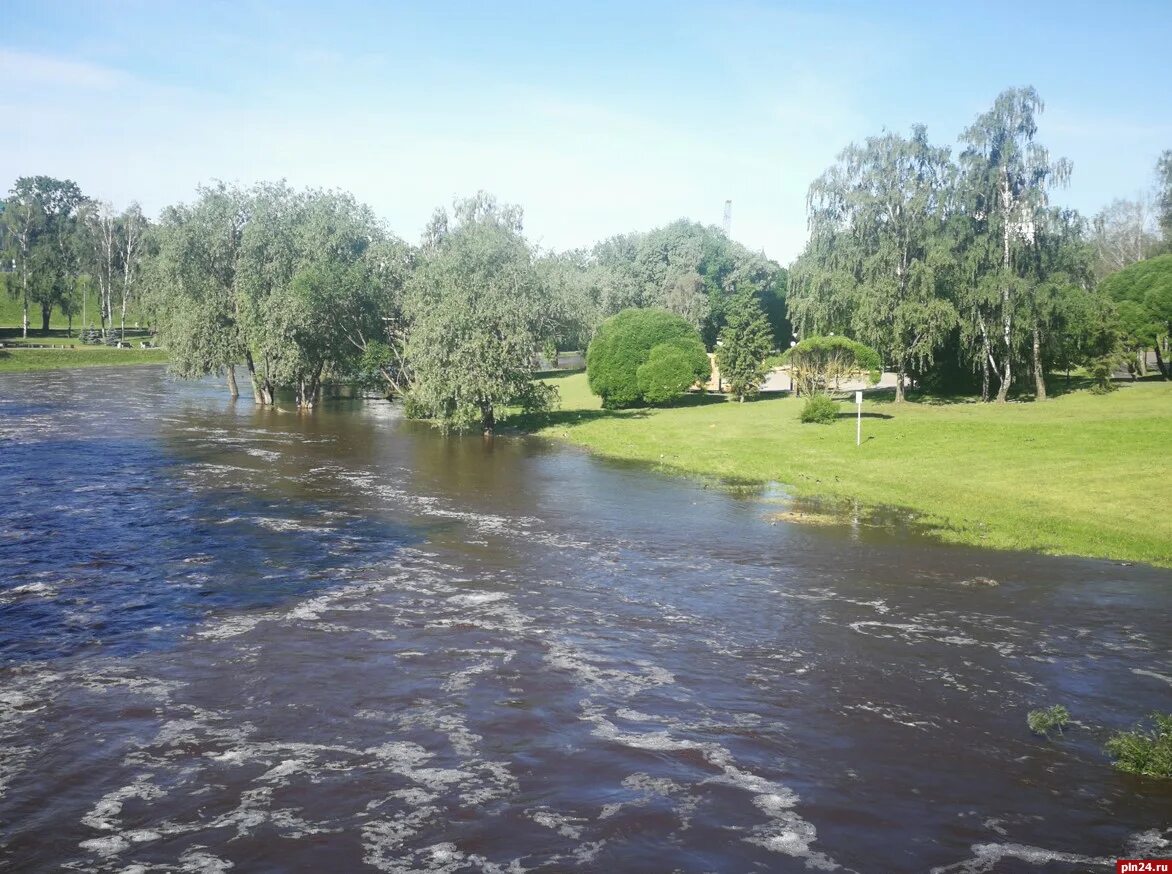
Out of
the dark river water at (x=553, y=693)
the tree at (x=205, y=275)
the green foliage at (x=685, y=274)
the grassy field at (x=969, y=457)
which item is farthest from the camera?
the green foliage at (x=685, y=274)

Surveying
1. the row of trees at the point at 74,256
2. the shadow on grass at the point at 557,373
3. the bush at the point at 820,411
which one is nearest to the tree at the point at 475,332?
the bush at the point at 820,411

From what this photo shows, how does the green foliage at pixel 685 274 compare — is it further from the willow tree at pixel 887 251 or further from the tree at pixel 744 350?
the willow tree at pixel 887 251

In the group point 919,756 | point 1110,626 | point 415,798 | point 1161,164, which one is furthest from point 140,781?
point 1161,164

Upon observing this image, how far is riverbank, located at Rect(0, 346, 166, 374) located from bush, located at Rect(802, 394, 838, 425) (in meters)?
83.4

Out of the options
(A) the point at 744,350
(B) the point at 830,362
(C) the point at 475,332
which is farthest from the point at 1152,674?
(A) the point at 744,350

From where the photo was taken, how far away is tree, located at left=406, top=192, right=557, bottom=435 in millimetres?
54844

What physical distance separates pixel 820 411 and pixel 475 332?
825 inches

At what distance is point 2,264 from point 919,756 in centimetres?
19157

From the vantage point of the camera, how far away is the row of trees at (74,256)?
412ft

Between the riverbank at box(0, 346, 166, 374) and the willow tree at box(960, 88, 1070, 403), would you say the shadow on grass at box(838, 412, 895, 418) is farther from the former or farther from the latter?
the riverbank at box(0, 346, 166, 374)

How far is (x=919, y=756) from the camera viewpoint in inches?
617

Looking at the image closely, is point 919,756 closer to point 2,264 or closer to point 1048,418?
point 1048,418

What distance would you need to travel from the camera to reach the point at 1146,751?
14922 millimetres

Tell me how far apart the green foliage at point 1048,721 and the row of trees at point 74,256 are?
128 m
